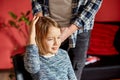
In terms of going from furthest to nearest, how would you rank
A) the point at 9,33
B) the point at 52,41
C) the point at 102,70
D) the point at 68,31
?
the point at 9,33 < the point at 102,70 < the point at 68,31 < the point at 52,41

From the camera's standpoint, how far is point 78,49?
1851 millimetres

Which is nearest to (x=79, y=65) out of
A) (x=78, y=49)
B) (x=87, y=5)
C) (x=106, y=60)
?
(x=78, y=49)

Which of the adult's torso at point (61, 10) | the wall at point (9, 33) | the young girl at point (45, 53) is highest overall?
the adult's torso at point (61, 10)

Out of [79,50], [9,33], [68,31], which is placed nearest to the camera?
[68,31]

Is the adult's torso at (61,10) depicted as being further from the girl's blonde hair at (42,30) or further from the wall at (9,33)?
the wall at (9,33)

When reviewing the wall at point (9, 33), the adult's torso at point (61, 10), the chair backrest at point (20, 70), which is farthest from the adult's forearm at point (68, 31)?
the wall at point (9, 33)

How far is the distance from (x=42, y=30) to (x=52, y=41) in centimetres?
8

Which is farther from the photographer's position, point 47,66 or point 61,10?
point 61,10

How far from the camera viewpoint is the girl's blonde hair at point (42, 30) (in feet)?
5.08

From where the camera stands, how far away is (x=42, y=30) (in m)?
1.56

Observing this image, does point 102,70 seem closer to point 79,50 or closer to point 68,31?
point 79,50

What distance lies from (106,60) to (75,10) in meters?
1.30

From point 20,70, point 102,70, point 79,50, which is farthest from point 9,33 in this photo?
point 20,70


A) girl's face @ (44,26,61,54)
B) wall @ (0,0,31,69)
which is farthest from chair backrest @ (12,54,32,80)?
wall @ (0,0,31,69)
